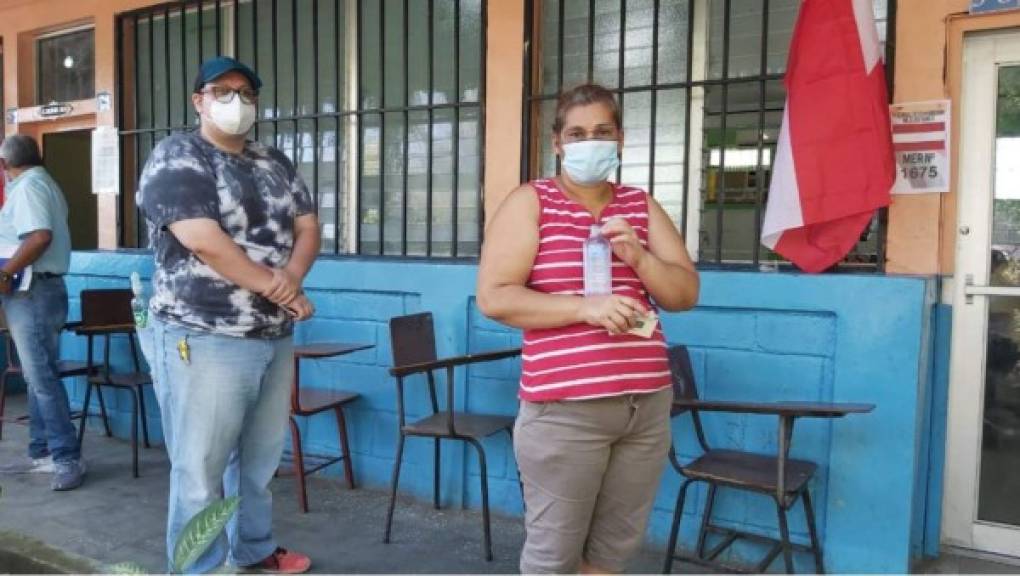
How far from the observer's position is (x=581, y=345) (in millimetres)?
1890

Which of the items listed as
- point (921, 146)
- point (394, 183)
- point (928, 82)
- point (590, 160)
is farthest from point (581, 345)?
point (394, 183)

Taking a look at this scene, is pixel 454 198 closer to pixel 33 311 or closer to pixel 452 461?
pixel 452 461

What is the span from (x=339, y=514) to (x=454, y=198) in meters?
1.67

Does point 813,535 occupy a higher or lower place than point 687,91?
lower

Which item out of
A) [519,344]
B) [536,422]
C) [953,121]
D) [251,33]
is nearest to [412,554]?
[519,344]

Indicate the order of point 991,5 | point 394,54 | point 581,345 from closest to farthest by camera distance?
point 581,345 < point 991,5 < point 394,54

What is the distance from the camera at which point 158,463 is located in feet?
14.8

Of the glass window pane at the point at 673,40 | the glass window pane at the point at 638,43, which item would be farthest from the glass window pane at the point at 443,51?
the glass window pane at the point at 673,40

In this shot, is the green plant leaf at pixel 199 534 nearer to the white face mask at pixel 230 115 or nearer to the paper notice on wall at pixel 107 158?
the white face mask at pixel 230 115

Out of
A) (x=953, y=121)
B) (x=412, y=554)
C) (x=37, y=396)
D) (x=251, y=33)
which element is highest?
(x=251, y=33)

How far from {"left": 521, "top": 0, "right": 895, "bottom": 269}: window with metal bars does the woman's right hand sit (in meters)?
1.68

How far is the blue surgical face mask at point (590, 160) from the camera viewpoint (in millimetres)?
1942

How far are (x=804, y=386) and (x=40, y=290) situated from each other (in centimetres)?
368

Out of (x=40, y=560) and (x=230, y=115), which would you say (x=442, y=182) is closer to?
(x=230, y=115)
